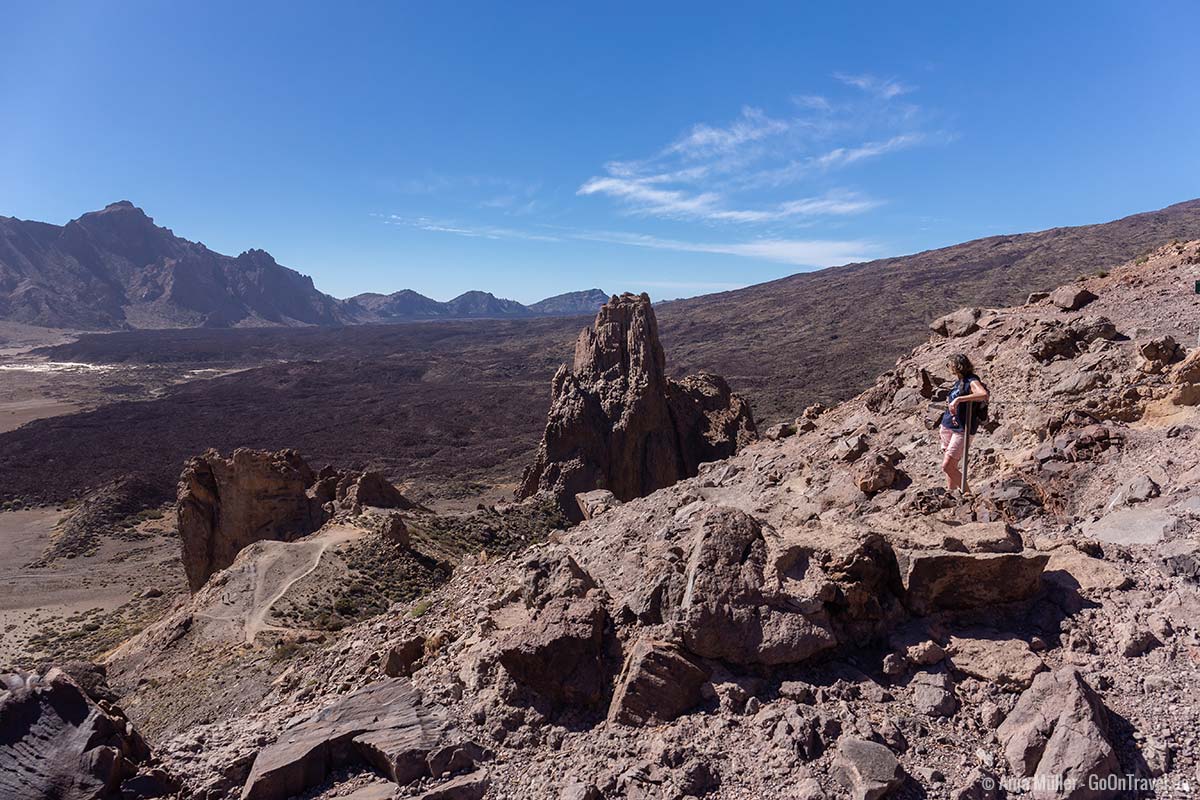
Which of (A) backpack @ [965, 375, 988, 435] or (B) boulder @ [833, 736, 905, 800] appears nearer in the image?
(B) boulder @ [833, 736, 905, 800]

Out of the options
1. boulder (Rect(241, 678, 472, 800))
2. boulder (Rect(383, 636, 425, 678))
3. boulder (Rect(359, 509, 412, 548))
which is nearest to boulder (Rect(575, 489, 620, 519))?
boulder (Rect(359, 509, 412, 548))

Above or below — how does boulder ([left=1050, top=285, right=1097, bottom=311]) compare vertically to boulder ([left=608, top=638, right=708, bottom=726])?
above

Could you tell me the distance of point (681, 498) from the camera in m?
10.1

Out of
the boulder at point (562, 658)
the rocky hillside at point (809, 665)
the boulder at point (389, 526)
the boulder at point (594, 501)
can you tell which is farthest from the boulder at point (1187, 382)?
the boulder at point (389, 526)

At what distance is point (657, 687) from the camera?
4844mm

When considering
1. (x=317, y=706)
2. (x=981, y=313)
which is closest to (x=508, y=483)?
(x=981, y=313)

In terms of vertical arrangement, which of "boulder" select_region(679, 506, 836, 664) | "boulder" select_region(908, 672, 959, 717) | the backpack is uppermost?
the backpack

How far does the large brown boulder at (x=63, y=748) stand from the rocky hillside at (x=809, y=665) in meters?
0.08

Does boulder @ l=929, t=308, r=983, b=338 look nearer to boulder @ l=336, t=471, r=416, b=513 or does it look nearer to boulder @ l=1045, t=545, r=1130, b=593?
boulder @ l=1045, t=545, r=1130, b=593

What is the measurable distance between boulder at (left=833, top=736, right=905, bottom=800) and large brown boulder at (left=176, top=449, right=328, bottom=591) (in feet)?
71.2

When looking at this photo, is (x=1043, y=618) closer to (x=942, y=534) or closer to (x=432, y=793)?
(x=942, y=534)

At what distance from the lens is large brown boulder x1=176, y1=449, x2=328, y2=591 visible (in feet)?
74.3

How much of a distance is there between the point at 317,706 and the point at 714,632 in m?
3.57

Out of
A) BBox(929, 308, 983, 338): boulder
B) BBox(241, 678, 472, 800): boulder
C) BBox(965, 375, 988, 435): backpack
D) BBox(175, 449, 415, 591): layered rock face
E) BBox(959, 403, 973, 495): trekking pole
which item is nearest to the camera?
BBox(241, 678, 472, 800): boulder
